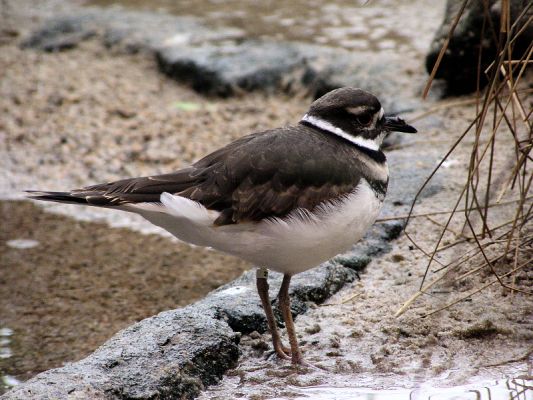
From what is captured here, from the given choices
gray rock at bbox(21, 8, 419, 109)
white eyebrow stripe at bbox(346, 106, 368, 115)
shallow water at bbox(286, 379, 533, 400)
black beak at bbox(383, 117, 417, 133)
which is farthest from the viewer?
gray rock at bbox(21, 8, 419, 109)

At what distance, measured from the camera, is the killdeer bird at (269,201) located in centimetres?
369

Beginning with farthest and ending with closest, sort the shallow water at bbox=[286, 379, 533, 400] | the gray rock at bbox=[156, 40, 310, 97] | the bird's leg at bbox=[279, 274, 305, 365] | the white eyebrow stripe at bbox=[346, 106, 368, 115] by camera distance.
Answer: the gray rock at bbox=[156, 40, 310, 97] < the white eyebrow stripe at bbox=[346, 106, 368, 115] < the bird's leg at bbox=[279, 274, 305, 365] < the shallow water at bbox=[286, 379, 533, 400]

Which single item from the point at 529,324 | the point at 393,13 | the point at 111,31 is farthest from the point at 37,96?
the point at 529,324

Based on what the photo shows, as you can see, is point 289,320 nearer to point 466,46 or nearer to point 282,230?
point 282,230

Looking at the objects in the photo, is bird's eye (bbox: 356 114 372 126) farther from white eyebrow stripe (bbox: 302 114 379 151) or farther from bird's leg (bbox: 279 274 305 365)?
bird's leg (bbox: 279 274 305 365)

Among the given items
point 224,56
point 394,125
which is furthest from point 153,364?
point 224,56

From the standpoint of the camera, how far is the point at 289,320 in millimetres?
3896

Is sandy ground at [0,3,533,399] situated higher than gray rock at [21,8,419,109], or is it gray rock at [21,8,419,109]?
gray rock at [21,8,419,109]

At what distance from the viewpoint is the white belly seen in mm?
3676

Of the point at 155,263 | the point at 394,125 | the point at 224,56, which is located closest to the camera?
the point at 394,125

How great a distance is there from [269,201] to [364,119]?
0.69 meters

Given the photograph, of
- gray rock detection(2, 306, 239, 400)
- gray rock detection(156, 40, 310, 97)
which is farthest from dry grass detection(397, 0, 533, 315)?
gray rock detection(156, 40, 310, 97)

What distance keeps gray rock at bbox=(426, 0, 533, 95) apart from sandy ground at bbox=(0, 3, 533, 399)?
256mm

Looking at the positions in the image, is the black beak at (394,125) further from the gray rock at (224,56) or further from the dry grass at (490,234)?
the gray rock at (224,56)
